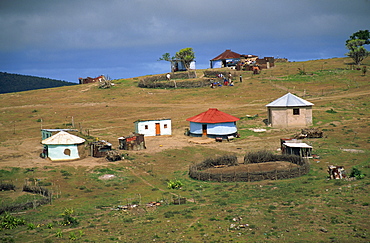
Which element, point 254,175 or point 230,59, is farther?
point 230,59

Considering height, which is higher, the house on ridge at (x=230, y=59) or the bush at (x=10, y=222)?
the house on ridge at (x=230, y=59)

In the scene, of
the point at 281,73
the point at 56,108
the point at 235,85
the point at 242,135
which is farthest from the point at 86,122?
the point at 281,73

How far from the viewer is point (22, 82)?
13650cm

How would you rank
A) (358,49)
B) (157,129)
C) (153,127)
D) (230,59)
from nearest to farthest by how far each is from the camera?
(153,127), (157,129), (358,49), (230,59)

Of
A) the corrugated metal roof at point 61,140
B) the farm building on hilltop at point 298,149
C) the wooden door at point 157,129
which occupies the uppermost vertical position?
the corrugated metal roof at point 61,140

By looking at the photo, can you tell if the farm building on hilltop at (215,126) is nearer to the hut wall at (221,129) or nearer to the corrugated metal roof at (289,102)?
the hut wall at (221,129)

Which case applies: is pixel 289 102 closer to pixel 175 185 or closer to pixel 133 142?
pixel 133 142

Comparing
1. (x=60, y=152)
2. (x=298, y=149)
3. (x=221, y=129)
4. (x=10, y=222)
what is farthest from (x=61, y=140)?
(x=298, y=149)

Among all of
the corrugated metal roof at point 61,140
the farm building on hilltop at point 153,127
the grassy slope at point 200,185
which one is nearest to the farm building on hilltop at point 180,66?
the grassy slope at point 200,185

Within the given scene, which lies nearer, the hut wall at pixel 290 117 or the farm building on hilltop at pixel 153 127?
the farm building on hilltop at pixel 153 127

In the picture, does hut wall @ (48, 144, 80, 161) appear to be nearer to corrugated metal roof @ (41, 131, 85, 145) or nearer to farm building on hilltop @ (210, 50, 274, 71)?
corrugated metal roof @ (41, 131, 85, 145)

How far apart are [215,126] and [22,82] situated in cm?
10781

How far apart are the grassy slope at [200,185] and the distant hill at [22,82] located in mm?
67928

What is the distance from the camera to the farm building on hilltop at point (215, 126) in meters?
44.8
